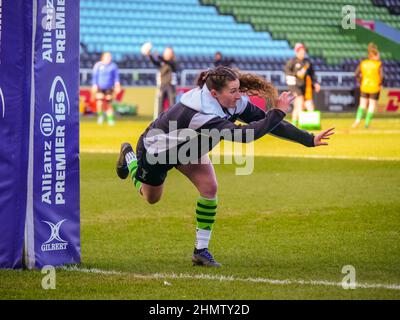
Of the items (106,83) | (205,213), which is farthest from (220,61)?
(205,213)

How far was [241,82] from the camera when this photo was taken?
8156 millimetres

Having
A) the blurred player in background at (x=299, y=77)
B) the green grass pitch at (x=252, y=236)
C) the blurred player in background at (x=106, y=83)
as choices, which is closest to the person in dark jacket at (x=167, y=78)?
the blurred player in background at (x=106, y=83)

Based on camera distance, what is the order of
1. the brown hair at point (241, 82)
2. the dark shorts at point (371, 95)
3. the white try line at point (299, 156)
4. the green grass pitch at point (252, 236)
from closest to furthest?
the green grass pitch at point (252, 236) → the brown hair at point (241, 82) → the white try line at point (299, 156) → the dark shorts at point (371, 95)

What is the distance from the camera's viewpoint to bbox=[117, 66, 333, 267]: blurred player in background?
7613mm

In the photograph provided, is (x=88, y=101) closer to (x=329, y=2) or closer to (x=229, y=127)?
(x=329, y=2)

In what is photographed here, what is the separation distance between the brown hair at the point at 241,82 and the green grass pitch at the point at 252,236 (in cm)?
152

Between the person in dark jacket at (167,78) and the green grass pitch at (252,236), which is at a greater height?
the green grass pitch at (252,236)

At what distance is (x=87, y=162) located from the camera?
59.9 feet

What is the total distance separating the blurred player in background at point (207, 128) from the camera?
761 centimetres

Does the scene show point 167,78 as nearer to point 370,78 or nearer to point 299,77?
point 299,77

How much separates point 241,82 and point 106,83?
75.6ft

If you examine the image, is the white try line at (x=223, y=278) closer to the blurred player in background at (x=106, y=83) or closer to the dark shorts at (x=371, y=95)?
the dark shorts at (x=371, y=95)

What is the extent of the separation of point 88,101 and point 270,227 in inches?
995
